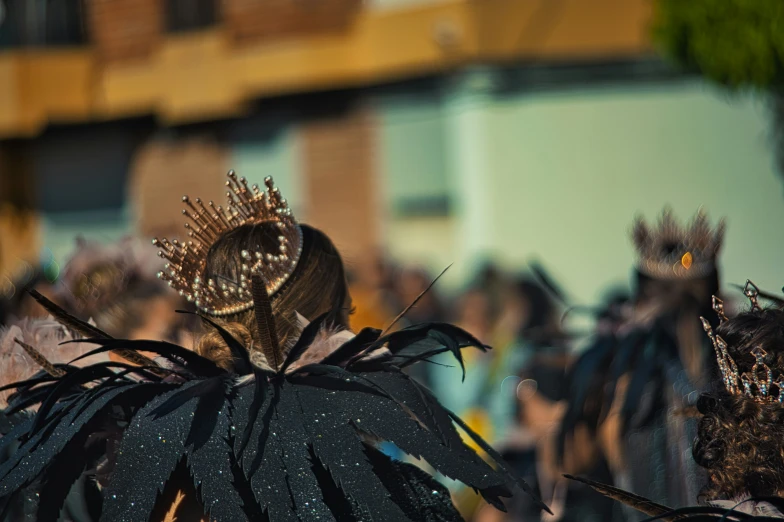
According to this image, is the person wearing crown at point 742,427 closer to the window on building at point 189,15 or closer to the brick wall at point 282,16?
the brick wall at point 282,16

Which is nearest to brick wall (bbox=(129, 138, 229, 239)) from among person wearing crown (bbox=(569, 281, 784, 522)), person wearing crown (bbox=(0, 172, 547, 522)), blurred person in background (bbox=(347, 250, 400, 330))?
blurred person in background (bbox=(347, 250, 400, 330))

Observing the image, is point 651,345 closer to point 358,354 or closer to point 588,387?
point 588,387

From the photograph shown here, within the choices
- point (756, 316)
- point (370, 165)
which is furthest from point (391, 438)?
point (370, 165)

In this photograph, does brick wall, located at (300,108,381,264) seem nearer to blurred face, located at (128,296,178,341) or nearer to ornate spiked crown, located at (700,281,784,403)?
blurred face, located at (128,296,178,341)

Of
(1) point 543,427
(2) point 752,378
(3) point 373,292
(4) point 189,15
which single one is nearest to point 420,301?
(3) point 373,292

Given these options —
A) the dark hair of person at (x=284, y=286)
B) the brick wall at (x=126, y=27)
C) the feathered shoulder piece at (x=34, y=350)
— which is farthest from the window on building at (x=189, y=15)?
the dark hair of person at (x=284, y=286)
